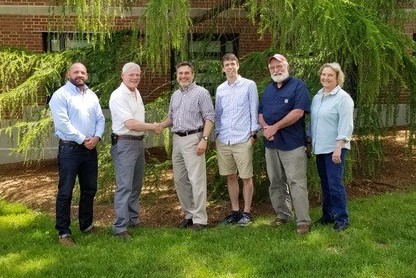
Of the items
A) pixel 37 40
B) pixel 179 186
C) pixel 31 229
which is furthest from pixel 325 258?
pixel 37 40

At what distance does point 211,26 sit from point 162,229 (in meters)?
4.39

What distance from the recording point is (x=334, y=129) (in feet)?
18.7

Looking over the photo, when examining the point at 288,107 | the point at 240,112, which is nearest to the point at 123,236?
the point at 240,112

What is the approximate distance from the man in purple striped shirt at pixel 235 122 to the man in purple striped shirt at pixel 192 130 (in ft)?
0.63

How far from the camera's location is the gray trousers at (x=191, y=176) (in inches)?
246

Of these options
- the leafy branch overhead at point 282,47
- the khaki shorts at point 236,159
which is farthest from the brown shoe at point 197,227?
the leafy branch overhead at point 282,47

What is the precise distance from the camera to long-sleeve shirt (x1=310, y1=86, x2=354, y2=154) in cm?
559

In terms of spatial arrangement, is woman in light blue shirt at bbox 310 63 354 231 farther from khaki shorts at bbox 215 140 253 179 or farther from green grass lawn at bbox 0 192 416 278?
khaki shorts at bbox 215 140 253 179

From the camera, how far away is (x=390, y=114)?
7641 mm

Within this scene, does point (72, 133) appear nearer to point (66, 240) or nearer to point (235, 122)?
point (66, 240)

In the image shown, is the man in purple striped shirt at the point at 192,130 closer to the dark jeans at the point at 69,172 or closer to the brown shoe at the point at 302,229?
the dark jeans at the point at 69,172

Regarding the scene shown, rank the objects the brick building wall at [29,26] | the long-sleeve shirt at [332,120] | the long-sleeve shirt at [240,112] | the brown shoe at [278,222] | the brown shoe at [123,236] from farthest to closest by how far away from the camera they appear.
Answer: the brick building wall at [29,26] → the brown shoe at [278,222] → the long-sleeve shirt at [240,112] → the brown shoe at [123,236] → the long-sleeve shirt at [332,120]

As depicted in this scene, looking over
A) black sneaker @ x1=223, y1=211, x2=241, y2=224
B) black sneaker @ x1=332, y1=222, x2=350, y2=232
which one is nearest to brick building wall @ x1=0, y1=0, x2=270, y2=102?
black sneaker @ x1=223, y1=211, x2=241, y2=224

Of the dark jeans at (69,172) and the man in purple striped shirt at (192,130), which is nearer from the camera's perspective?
the dark jeans at (69,172)
